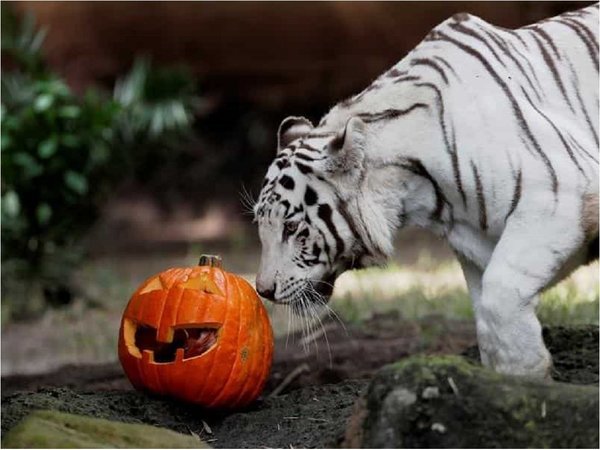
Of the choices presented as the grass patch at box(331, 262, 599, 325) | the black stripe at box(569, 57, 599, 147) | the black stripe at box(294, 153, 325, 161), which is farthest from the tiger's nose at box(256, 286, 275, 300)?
the grass patch at box(331, 262, 599, 325)

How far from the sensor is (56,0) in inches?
398

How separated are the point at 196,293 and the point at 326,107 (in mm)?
7750

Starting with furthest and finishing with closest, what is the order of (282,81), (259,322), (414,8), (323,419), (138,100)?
(282,81), (414,8), (138,100), (259,322), (323,419)

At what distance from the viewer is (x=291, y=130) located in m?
3.91

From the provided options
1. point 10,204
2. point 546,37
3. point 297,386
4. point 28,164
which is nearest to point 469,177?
point 546,37

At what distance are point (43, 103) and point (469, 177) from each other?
4940 millimetres

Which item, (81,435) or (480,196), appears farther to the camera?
(480,196)

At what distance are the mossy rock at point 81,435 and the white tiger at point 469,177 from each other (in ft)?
3.00

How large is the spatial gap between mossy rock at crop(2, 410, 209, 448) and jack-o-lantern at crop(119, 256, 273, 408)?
74 centimetres

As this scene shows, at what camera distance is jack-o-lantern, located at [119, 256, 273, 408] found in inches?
143

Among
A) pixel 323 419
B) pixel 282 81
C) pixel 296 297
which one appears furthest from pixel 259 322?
pixel 282 81

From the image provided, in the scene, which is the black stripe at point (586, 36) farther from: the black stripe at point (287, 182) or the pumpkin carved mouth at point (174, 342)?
the pumpkin carved mouth at point (174, 342)

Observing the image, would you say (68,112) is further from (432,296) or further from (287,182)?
(287,182)

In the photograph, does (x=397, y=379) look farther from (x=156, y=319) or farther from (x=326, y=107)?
(x=326, y=107)
